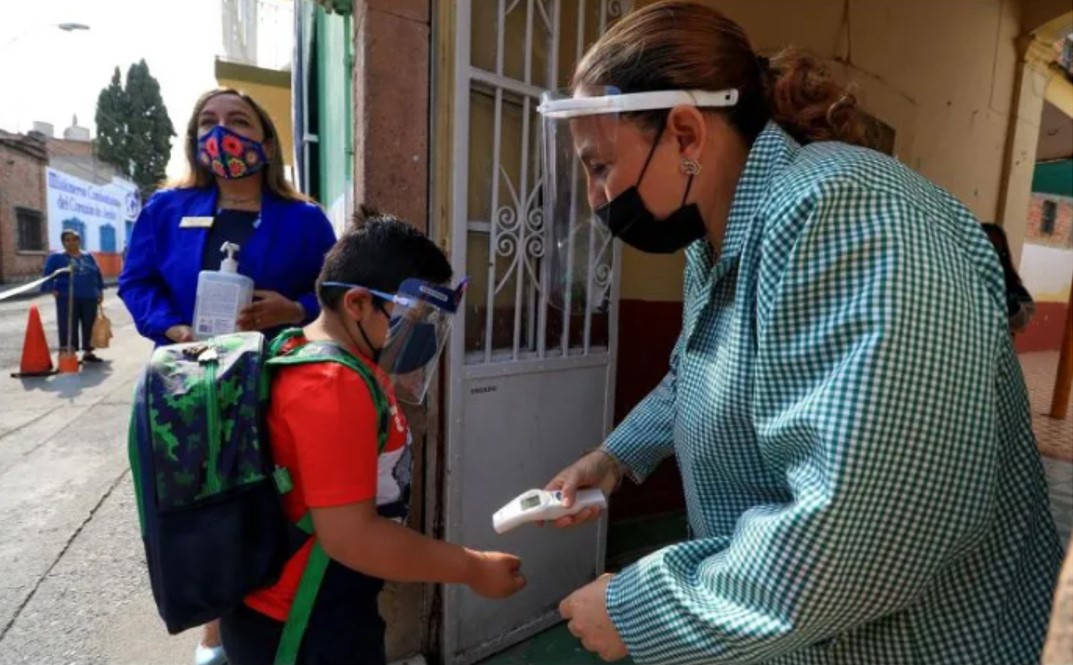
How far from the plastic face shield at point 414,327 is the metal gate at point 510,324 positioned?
68cm

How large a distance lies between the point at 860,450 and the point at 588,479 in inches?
32.7

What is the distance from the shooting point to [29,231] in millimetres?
23234

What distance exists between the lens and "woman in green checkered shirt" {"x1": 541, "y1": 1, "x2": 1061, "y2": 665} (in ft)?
2.32

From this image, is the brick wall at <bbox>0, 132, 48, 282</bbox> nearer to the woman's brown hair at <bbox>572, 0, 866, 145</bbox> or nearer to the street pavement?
the street pavement

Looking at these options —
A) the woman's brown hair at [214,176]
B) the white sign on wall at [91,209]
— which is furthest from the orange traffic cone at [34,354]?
the white sign on wall at [91,209]

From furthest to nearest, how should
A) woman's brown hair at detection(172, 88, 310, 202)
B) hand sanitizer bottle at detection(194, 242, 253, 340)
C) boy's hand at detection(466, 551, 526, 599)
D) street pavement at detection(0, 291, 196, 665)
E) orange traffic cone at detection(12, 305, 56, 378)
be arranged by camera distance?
orange traffic cone at detection(12, 305, 56, 378)
street pavement at detection(0, 291, 196, 665)
woman's brown hair at detection(172, 88, 310, 202)
hand sanitizer bottle at detection(194, 242, 253, 340)
boy's hand at detection(466, 551, 526, 599)

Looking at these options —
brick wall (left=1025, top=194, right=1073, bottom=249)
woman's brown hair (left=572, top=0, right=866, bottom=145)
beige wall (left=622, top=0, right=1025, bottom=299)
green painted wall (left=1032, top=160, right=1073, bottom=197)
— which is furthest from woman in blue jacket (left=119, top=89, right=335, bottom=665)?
brick wall (left=1025, top=194, right=1073, bottom=249)

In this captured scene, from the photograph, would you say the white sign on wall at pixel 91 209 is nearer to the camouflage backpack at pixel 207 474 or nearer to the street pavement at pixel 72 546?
the street pavement at pixel 72 546

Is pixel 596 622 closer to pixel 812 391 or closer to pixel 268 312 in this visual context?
pixel 812 391

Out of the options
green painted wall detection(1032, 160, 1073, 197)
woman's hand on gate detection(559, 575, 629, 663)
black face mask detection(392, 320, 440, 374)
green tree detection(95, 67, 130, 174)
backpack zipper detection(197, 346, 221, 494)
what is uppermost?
green tree detection(95, 67, 130, 174)

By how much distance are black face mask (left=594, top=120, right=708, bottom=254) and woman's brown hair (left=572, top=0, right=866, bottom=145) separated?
0.11 meters

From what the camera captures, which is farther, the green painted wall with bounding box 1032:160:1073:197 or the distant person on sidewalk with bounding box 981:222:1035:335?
the green painted wall with bounding box 1032:160:1073:197

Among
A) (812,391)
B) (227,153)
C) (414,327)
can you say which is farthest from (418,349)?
(227,153)

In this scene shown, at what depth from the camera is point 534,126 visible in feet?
8.44
